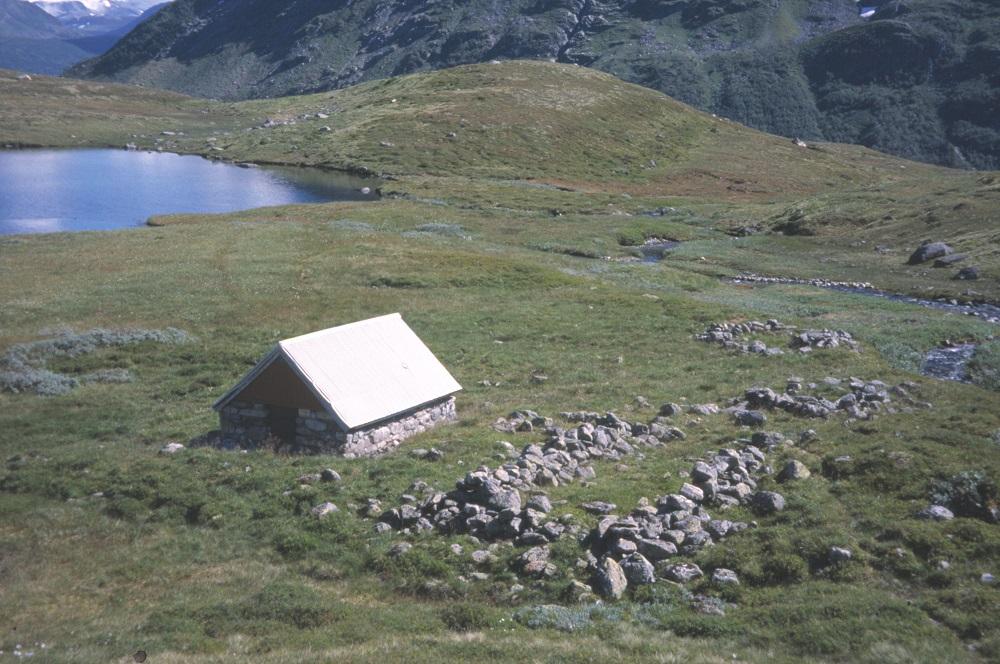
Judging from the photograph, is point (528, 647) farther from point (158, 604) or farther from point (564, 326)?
point (564, 326)

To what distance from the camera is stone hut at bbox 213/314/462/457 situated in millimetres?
25109

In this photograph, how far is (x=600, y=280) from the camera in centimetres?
6116

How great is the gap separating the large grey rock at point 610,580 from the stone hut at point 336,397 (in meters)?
10.4

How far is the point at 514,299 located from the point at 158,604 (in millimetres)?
38128

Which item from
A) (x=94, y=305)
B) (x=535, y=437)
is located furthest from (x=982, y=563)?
(x=94, y=305)

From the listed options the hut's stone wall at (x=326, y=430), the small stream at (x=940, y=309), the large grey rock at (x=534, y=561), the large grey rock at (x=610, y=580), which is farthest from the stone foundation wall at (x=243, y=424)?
the small stream at (x=940, y=309)

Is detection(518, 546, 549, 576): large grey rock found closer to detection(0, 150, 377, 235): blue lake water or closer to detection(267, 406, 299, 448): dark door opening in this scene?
detection(267, 406, 299, 448): dark door opening

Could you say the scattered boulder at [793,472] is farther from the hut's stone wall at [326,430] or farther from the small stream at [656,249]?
the small stream at [656,249]

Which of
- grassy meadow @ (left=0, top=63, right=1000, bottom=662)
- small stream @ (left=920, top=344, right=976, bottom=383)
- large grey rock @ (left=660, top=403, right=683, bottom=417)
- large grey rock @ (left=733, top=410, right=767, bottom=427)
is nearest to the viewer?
grassy meadow @ (left=0, top=63, right=1000, bottom=662)

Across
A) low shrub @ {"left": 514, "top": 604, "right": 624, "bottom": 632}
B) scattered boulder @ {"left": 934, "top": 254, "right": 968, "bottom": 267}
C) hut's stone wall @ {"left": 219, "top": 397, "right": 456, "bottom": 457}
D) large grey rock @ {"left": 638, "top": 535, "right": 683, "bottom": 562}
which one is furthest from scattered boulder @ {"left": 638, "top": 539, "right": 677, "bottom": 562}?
scattered boulder @ {"left": 934, "top": 254, "right": 968, "bottom": 267}

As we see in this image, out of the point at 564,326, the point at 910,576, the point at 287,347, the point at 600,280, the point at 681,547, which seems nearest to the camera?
the point at 910,576

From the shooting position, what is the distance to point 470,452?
2428 centimetres

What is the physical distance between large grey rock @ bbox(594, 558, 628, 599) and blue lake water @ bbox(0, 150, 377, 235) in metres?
81.6

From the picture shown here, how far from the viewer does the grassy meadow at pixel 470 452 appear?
49.4ft
